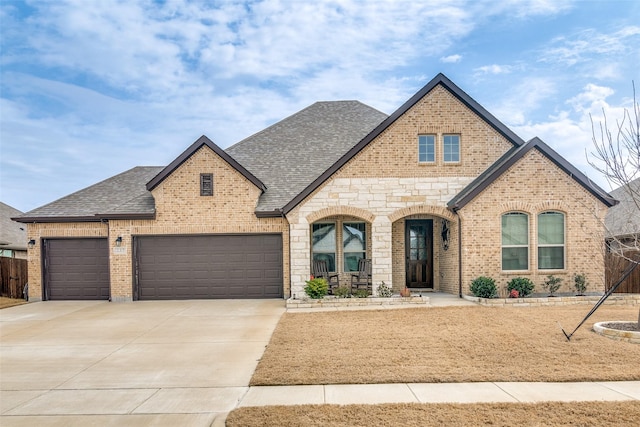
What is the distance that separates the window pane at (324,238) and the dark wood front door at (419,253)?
2.72 meters

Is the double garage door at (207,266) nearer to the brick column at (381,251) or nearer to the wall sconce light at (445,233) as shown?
the brick column at (381,251)

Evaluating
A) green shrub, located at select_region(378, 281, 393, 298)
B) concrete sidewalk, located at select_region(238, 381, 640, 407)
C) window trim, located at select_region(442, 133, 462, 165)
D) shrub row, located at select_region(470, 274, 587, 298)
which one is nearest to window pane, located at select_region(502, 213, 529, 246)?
shrub row, located at select_region(470, 274, 587, 298)

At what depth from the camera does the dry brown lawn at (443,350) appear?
6.04 meters

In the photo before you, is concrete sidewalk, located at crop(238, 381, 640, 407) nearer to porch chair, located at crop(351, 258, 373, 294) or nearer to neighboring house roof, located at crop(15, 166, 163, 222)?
porch chair, located at crop(351, 258, 373, 294)

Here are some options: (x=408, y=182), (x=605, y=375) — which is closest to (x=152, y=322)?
(x=408, y=182)

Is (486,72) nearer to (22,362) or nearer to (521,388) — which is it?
(521,388)

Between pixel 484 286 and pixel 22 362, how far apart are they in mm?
11223

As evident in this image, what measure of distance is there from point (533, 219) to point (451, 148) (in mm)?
3381

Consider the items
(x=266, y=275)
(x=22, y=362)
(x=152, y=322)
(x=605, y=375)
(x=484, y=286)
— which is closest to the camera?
(x=605, y=375)

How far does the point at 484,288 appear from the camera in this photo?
12359mm

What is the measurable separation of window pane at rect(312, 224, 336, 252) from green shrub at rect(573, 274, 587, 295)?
25.2 ft

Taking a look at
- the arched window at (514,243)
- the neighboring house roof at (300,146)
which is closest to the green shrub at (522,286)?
the arched window at (514,243)

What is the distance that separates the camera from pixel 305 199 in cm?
1373

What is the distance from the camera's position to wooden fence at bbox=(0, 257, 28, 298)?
16.3 m
